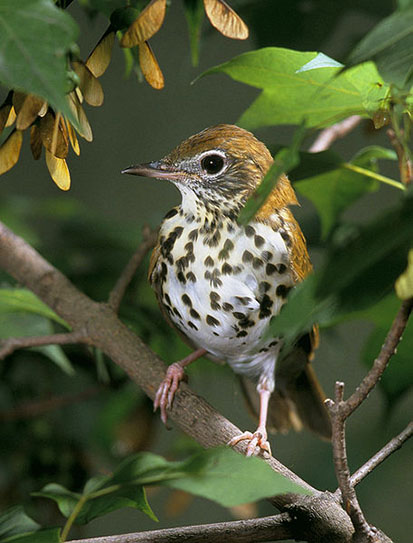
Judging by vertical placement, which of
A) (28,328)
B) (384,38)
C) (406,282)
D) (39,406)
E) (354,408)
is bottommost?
(39,406)

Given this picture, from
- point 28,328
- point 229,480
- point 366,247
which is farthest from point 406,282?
point 28,328

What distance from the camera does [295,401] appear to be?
44.2 inches

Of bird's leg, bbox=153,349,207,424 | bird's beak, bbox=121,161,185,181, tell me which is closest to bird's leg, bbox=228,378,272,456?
bird's leg, bbox=153,349,207,424

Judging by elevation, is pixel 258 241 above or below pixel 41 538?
above

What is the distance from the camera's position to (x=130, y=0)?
58cm

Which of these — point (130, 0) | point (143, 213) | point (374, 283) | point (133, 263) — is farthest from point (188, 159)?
point (143, 213)

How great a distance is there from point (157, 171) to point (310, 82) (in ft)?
0.88

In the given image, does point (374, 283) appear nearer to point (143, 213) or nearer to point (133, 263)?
point (133, 263)

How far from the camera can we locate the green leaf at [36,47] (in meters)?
0.35

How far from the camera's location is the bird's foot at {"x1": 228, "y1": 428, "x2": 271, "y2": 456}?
72 centimetres

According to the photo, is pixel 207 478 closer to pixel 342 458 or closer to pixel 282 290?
pixel 342 458

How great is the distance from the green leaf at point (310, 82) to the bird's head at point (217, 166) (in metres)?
0.20

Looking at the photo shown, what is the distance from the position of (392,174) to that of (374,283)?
2107 mm

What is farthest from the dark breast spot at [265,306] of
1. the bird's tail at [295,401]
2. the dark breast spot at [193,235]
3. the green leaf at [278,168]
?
the green leaf at [278,168]
